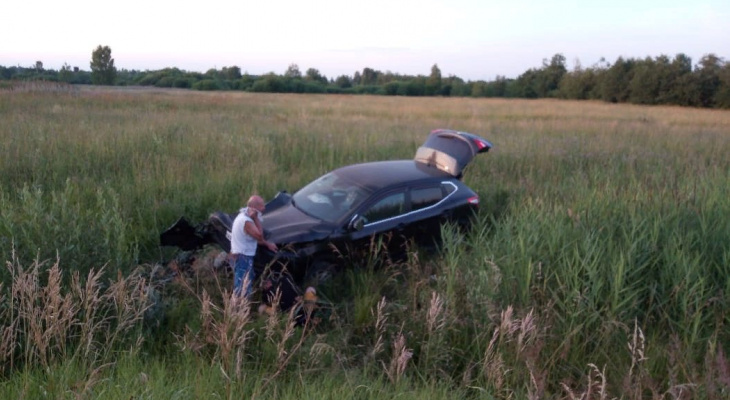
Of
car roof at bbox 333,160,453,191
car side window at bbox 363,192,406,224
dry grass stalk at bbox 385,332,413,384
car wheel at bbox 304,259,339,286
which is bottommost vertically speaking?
car wheel at bbox 304,259,339,286

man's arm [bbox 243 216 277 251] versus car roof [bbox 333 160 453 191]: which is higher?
car roof [bbox 333 160 453 191]

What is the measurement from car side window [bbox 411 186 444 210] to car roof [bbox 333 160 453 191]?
0.16 meters

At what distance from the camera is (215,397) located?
378cm

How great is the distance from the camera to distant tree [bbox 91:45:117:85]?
65.6m

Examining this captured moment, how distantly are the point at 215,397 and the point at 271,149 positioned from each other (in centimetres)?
1045

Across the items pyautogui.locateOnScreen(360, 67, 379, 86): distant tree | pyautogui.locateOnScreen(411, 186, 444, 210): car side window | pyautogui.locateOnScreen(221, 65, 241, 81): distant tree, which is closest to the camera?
pyautogui.locateOnScreen(411, 186, 444, 210): car side window

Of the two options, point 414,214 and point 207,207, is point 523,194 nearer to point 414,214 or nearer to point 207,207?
point 414,214

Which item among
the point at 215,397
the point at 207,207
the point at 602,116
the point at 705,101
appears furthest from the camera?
the point at 705,101

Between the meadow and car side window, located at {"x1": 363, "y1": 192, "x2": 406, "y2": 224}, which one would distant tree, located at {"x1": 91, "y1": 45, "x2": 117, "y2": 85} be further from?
car side window, located at {"x1": 363, "y1": 192, "x2": 406, "y2": 224}

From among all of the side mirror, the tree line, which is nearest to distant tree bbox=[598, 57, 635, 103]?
the tree line

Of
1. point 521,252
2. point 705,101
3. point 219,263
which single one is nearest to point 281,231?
point 219,263

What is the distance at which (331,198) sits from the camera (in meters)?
7.73

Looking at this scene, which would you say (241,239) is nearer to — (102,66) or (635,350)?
(635,350)

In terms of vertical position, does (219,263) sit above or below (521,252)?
below
